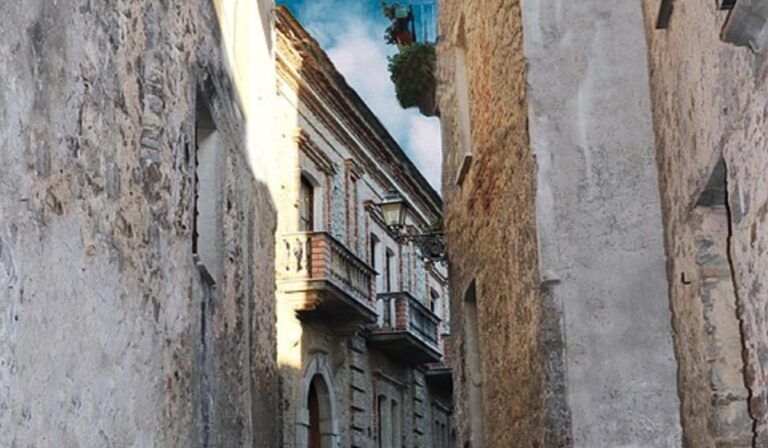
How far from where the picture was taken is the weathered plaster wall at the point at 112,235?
4.21 metres

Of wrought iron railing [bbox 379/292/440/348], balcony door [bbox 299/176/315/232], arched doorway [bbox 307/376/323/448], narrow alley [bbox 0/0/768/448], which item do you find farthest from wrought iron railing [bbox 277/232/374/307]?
narrow alley [bbox 0/0/768/448]

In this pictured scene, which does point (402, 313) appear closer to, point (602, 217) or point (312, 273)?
point (312, 273)

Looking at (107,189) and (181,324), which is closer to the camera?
(107,189)

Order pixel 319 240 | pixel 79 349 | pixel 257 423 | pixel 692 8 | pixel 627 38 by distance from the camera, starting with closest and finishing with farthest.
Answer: pixel 79 349
pixel 692 8
pixel 627 38
pixel 257 423
pixel 319 240

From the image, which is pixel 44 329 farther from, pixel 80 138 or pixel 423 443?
pixel 423 443

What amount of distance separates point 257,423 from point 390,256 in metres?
14.7

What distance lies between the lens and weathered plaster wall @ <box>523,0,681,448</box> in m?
6.52

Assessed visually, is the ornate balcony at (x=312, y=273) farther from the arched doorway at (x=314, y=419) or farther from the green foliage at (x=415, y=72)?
the green foliage at (x=415, y=72)

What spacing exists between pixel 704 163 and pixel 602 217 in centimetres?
155

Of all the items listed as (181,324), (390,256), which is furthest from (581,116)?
(390,256)

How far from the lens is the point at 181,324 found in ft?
21.8

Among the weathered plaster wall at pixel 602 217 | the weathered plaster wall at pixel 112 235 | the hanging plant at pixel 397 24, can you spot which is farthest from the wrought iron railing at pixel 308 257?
the weathered plaster wall at pixel 602 217

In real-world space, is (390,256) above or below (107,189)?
above

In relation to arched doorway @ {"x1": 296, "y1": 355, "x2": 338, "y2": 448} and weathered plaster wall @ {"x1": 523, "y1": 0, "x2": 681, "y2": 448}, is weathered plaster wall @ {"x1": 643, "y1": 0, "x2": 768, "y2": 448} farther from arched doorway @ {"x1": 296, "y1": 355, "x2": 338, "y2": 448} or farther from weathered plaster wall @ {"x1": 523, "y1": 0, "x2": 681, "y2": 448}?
arched doorway @ {"x1": 296, "y1": 355, "x2": 338, "y2": 448}
